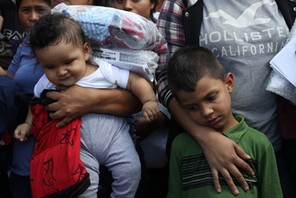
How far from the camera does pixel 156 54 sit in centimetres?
220

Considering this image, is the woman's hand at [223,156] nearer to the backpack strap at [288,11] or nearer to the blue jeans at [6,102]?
the backpack strap at [288,11]

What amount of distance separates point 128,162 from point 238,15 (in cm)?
85

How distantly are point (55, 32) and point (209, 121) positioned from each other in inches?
31.0

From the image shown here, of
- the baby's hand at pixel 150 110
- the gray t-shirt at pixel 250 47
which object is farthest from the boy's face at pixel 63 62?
the gray t-shirt at pixel 250 47

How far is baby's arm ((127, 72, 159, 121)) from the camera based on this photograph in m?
1.99

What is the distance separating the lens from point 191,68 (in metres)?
1.98

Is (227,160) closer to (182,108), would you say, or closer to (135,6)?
(182,108)

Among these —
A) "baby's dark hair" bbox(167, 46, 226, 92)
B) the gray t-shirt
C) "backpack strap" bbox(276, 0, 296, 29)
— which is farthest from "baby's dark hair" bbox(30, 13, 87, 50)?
"backpack strap" bbox(276, 0, 296, 29)

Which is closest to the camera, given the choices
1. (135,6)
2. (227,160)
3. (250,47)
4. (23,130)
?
(227,160)

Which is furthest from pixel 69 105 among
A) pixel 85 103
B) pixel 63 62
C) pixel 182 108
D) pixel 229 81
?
pixel 229 81

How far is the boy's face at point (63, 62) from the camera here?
1965 millimetres

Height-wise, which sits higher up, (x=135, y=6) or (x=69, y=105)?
(x=135, y=6)

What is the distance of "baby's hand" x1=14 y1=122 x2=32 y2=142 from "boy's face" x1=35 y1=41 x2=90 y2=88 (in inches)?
10.7

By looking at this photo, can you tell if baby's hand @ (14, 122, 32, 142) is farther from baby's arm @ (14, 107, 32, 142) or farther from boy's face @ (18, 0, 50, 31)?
boy's face @ (18, 0, 50, 31)
